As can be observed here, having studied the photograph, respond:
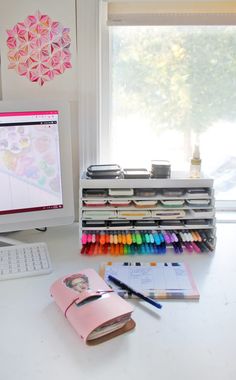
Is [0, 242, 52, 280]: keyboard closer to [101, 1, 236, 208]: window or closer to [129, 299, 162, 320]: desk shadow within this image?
[129, 299, 162, 320]: desk shadow

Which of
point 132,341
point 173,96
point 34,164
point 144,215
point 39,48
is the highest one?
point 39,48

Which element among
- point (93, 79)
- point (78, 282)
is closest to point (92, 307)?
point (78, 282)

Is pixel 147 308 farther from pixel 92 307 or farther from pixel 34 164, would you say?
pixel 34 164

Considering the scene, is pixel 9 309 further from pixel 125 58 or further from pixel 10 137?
pixel 125 58

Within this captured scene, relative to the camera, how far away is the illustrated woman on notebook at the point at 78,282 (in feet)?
3.00

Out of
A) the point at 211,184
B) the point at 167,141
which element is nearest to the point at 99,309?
the point at 211,184

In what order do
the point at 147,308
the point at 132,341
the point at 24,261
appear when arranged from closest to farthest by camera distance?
the point at 132,341
the point at 147,308
the point at 24,261

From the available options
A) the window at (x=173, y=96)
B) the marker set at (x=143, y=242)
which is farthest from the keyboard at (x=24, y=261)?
the window at (x=173, y=96)

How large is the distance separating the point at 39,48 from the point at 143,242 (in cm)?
69

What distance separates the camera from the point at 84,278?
951 mm

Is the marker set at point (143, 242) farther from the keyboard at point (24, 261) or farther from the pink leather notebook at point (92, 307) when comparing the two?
the pink leather notebook at point (92, 307)

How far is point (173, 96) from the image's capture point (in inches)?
55.4

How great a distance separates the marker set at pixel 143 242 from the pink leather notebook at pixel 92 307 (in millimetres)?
228

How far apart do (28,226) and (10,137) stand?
0.87ft
